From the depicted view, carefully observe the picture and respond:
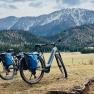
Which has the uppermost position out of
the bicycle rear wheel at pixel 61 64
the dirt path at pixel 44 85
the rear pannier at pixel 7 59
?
the rear pannier at pixel 7 59

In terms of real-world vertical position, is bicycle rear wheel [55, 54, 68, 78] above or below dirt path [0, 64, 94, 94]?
above

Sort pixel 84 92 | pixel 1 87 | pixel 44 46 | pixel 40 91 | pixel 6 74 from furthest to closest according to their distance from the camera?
pixel 6 74 < pixel 44 46 < pixel 1 87 < pixel 40 91 < pixel 84 92

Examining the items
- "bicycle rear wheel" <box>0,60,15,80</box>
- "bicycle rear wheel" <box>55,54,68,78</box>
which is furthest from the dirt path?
"bicycle rear wheel" <box>0,60,15,80</box>

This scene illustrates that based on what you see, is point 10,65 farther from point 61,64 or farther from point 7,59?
point 61,64

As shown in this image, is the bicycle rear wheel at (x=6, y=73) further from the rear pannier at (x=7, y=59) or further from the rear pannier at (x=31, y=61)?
the rear pannier at (x=31, y=61)

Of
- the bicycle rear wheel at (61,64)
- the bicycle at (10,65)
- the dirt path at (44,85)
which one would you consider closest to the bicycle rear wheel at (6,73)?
the bicycle at (10,65)

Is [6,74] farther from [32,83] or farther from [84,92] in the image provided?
[84,92]

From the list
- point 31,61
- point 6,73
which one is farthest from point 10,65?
point 31,61

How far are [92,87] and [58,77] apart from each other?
3.74m

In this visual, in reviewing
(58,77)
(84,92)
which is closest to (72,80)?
(58,77)

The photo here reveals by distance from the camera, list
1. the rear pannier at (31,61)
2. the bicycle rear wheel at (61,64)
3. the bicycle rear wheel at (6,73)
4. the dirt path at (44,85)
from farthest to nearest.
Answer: the bicycle rear wheel at (61,64)
the bicycle rear wheel at (6,73)
the rear pannier at (31,61)
the dirt path at (44,85)

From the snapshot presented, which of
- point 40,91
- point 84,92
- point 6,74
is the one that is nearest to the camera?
point 84,92

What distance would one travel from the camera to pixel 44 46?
14.2m

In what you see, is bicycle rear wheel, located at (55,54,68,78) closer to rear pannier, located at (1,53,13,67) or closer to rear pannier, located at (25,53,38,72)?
rear pannier, located at (1,53,13,67)
